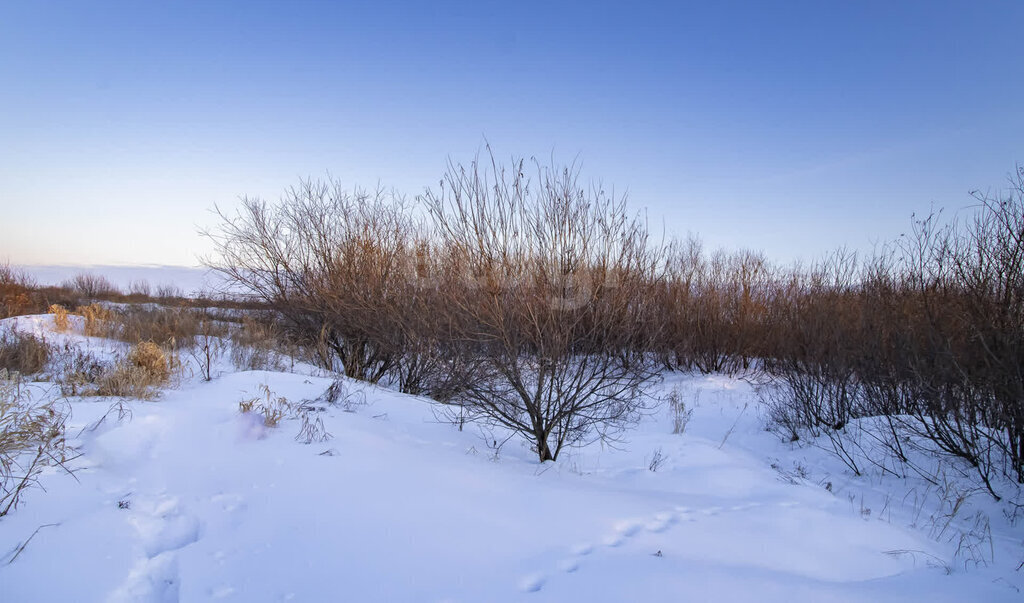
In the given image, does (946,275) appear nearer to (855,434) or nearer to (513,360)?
(855,434)

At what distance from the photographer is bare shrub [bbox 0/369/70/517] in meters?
2.81

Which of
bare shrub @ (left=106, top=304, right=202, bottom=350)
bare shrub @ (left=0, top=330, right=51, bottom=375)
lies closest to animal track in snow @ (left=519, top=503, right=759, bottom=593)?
bare shrub @ (left=0, top=330, right=51, bottom=375)

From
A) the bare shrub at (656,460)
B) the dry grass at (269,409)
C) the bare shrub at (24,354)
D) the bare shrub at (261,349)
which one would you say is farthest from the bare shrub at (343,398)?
the bare shrub at (24,354)

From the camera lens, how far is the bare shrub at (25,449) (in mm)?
2814

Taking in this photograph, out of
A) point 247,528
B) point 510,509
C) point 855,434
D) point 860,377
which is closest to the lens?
point 247,528

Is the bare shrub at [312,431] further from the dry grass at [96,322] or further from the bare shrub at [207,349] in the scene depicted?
the dry grass at [96,322]

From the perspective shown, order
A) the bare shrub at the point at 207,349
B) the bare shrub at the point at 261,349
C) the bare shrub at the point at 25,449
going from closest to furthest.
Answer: the bare shrub at the point at 25,449 → the bare shrub at the point at 207,349 → the bare shrub at the point at 261,349

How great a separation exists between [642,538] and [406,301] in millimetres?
6813

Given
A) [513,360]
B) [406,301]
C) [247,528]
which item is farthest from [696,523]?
[406,301]

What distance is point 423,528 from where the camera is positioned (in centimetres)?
276

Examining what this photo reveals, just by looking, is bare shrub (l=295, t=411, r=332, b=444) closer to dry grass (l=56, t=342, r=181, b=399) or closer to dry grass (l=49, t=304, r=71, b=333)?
dry grass (l=56, t=342, r=181, b=399)

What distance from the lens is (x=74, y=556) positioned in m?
2.34

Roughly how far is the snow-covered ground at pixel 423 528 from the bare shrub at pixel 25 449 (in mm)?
98

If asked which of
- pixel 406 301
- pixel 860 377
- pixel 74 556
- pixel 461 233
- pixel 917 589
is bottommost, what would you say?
pixel 74 556
